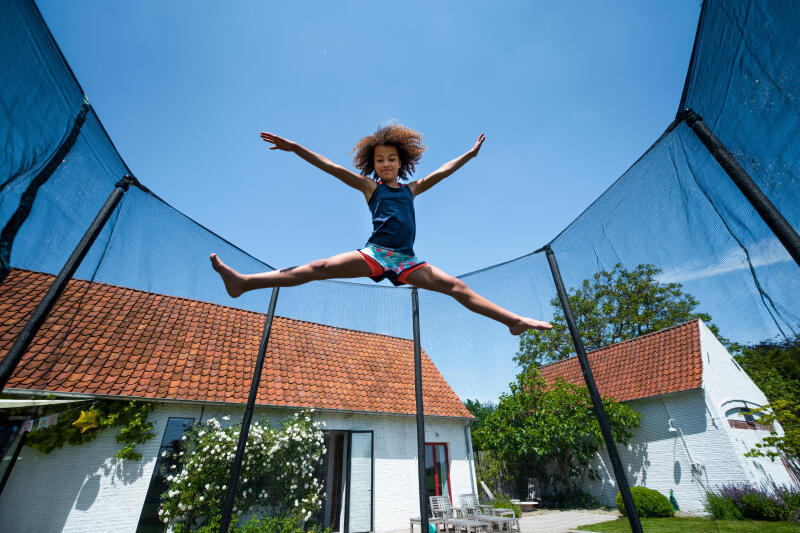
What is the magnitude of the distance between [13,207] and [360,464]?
557 cm

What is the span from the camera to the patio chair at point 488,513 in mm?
5426

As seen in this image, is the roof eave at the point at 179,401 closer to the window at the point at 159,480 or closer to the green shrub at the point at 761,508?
the window at the point at 159,480

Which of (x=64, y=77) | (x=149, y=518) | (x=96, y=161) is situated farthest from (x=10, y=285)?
(x=64, y=77)

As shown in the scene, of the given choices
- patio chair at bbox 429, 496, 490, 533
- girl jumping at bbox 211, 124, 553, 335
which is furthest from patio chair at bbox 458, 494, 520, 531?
girl jumping at bbox 211, 124, 553, 335

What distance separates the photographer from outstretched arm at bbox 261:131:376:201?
1665mm

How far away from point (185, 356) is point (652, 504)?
827 cm

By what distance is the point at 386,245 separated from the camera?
170 cm

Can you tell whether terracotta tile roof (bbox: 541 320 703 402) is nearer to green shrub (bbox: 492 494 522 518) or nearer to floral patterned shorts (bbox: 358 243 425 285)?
green shrub (bbox: 492 494 522 518)

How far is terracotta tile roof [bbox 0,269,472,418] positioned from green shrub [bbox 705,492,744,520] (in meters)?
4.19

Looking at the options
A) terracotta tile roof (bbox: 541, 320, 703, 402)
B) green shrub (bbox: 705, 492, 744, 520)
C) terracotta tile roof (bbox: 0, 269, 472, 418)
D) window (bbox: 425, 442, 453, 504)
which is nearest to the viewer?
terracotta tile roof (bbox: 0, 269, 472, 418)

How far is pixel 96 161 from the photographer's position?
2.00m

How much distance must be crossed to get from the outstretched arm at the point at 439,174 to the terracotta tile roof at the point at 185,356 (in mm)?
3645

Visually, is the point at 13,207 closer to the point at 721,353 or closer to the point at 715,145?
the point at 715,145

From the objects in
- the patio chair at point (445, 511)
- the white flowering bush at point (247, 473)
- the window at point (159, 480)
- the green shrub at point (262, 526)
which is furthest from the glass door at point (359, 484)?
the window at point (159, 480)
